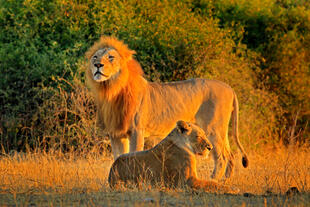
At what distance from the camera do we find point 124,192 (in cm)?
519

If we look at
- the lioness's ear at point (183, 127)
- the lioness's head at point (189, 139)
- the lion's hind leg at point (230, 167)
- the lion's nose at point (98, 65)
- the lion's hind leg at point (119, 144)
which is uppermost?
the lion's nose at point (98, 65)

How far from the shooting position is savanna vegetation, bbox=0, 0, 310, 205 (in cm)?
1059

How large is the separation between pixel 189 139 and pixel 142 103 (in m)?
2.00

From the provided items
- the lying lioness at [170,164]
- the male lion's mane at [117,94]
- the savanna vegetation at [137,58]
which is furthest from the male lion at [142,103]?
the savanna vegetation at [137,58]

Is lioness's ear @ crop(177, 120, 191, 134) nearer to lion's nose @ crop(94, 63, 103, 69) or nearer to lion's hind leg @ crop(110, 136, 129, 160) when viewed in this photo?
lion's hind leg @ crop(110, 136, 129, 160)

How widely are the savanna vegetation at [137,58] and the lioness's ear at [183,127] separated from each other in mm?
4302

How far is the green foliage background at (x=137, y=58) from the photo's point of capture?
1070 centimetres

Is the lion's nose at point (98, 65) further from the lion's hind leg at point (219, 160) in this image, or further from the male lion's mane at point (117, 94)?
the lion's hind leg at point (219, 160)

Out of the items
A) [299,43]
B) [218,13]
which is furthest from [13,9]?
[299,43]

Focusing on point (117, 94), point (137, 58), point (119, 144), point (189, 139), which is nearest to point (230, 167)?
point (119, 144)

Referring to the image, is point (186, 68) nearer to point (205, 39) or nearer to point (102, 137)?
point (205, 39)

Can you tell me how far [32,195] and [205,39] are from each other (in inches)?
278

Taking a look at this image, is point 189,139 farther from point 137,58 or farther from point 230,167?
point 137,58

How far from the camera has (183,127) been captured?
5.80 metres
